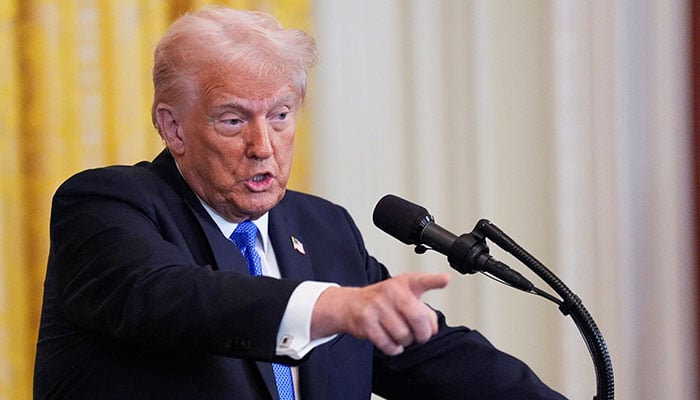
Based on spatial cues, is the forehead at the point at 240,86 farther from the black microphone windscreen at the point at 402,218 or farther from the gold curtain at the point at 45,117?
the gold curtain at the point at 45,117

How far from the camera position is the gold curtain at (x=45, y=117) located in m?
3.03

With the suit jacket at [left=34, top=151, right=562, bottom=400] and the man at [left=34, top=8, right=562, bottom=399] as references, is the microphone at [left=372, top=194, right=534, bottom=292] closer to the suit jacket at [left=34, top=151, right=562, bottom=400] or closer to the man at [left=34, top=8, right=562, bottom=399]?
the man at [left=34, top=8, right=562, bottom=399]

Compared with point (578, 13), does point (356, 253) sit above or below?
below

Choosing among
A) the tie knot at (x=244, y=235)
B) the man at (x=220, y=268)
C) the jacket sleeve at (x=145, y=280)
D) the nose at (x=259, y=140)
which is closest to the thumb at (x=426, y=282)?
the man at (x=220, y=268)

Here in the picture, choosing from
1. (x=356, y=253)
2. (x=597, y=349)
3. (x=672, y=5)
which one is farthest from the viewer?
(x=672, y=5)

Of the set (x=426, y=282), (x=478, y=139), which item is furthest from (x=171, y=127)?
(x=478, y=139)

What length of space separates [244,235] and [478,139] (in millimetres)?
1558

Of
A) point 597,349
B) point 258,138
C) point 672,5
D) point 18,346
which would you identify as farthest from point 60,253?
point 672,5

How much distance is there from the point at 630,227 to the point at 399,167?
78 centimetres

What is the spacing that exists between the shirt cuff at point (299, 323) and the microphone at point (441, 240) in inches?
11.4

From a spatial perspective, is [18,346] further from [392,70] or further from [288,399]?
[392,70]

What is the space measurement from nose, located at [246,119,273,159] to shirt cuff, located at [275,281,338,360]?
1.96 ft

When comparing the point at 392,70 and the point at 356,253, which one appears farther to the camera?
the point at 392,70

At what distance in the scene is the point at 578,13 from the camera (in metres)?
3.49
